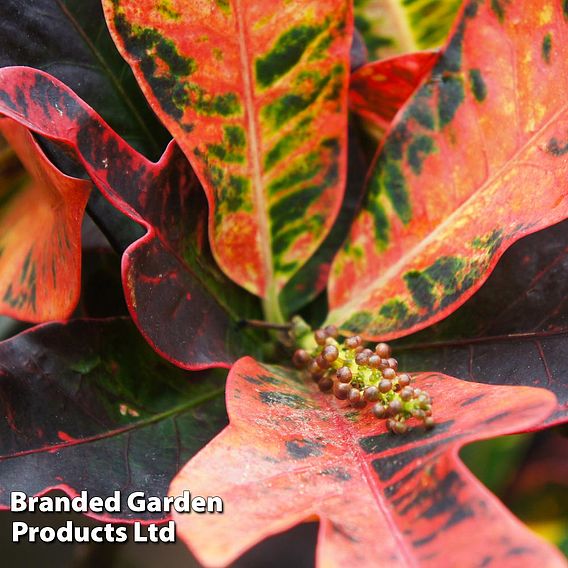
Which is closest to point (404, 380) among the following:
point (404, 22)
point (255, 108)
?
point (255, 108)

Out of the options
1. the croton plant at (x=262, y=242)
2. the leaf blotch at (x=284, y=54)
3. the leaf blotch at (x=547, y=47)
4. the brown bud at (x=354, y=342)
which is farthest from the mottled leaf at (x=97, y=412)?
the leaf blotch at (x=547, y=47)

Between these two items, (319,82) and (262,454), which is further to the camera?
(319,82)

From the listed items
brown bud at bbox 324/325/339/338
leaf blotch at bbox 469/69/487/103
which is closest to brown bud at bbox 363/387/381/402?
brown bud at bbox 324/325/339/338

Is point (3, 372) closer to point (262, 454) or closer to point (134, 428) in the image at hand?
point (134, 428)

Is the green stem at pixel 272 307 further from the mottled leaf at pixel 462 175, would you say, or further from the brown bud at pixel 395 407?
the brown bud at pixel 395 407

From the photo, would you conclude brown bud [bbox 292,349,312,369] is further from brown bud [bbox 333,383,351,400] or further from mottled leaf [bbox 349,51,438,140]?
mottled leaf [bbox 349,51,438,140]

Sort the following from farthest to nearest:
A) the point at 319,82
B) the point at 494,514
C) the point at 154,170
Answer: the point at 319,82, the point at 154,170, the point at 494,514

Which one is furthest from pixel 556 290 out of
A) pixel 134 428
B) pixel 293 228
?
pixel 134 428
